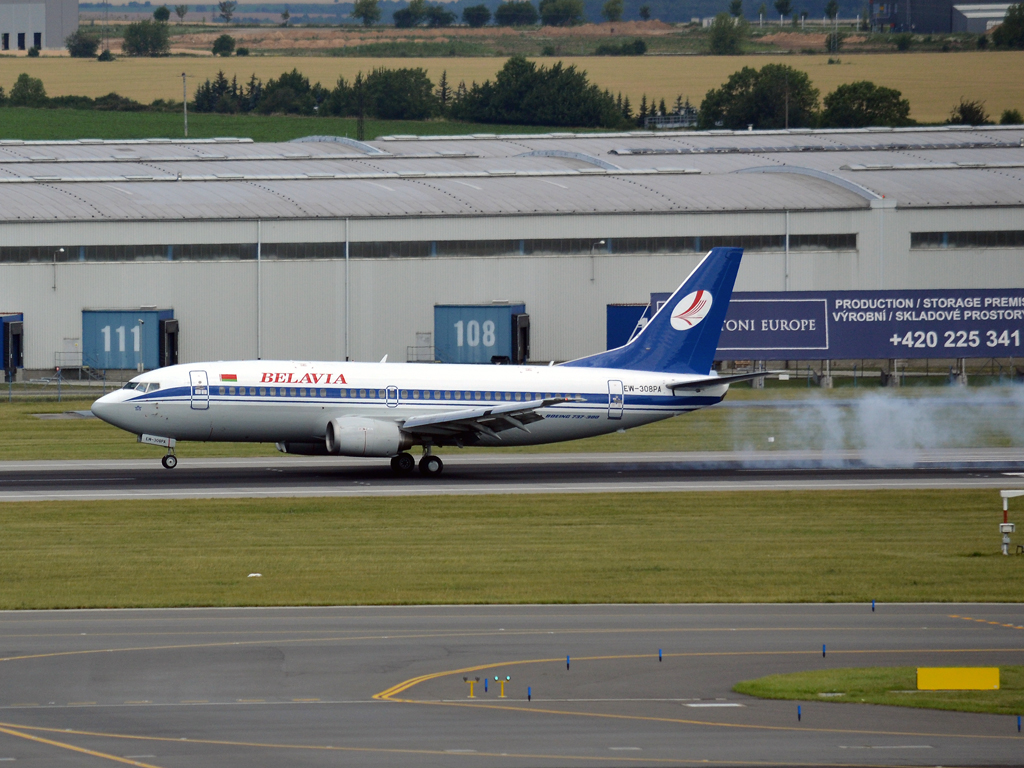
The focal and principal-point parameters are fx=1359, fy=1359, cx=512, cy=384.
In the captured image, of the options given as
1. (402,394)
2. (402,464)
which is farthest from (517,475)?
(402,394)

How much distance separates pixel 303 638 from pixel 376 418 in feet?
78.8

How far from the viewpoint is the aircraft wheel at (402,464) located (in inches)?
2085

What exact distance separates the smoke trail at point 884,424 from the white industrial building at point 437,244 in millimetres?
21477

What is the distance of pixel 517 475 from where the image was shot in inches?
2090

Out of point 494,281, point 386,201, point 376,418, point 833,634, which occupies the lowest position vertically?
point 833,634

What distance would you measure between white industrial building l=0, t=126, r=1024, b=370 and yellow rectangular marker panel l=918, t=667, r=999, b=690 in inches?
2752

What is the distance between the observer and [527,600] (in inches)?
1241

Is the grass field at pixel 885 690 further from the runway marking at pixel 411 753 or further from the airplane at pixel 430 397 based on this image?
the airplane at pixel 430 397

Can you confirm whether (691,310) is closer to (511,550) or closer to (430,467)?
(430,467)

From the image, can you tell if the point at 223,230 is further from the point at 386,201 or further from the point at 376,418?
the point at 376,418

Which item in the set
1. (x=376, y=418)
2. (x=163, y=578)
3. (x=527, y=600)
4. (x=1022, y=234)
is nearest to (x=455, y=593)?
(x=527, y=600)

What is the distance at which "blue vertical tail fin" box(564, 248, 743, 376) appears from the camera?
180ft

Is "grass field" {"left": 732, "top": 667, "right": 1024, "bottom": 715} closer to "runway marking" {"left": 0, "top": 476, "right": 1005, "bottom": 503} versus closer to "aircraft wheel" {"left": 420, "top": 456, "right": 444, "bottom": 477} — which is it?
"runway marking" {"left": 0, "top": 476, "right": 1005, "bottom": 503}

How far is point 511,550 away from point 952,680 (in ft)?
52.1
